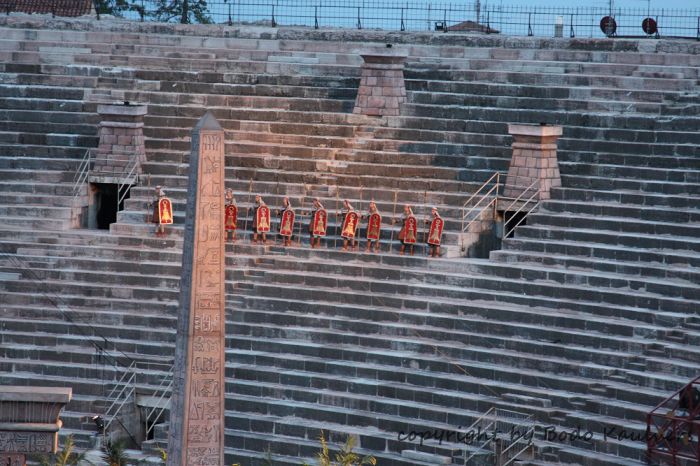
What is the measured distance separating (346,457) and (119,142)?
39.5ft

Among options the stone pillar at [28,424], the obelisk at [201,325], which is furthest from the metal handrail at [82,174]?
the obelisk at [201,325]

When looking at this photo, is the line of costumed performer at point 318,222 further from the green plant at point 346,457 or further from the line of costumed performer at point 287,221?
the green plant at point 346,457

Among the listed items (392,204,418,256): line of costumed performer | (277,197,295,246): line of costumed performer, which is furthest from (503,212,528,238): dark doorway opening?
(277,197,295,246): line of costumed performer

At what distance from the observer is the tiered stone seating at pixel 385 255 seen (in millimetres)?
29516

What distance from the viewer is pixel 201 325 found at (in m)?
22.7

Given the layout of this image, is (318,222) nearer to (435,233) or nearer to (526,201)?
(435,233)

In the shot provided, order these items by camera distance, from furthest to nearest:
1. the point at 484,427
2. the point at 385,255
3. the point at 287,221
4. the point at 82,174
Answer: the point at 82,174 < the point at 287,221 < the point at 385,255 < the point at 484,427

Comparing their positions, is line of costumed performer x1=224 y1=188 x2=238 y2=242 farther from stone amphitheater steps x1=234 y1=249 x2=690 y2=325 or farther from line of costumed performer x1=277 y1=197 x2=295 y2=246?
stone amphitheater steps x1=234 y1=249 x2=690 y2=325

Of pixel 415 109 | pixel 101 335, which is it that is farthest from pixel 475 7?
pixel 101 335

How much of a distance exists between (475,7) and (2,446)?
20043 mm

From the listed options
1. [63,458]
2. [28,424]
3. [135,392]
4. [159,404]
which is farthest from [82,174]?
[28,424]

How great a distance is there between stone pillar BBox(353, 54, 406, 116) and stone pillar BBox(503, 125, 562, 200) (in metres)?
3.61

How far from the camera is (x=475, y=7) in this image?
4112 cm

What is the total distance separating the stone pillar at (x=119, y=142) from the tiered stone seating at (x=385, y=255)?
0.46 meters
